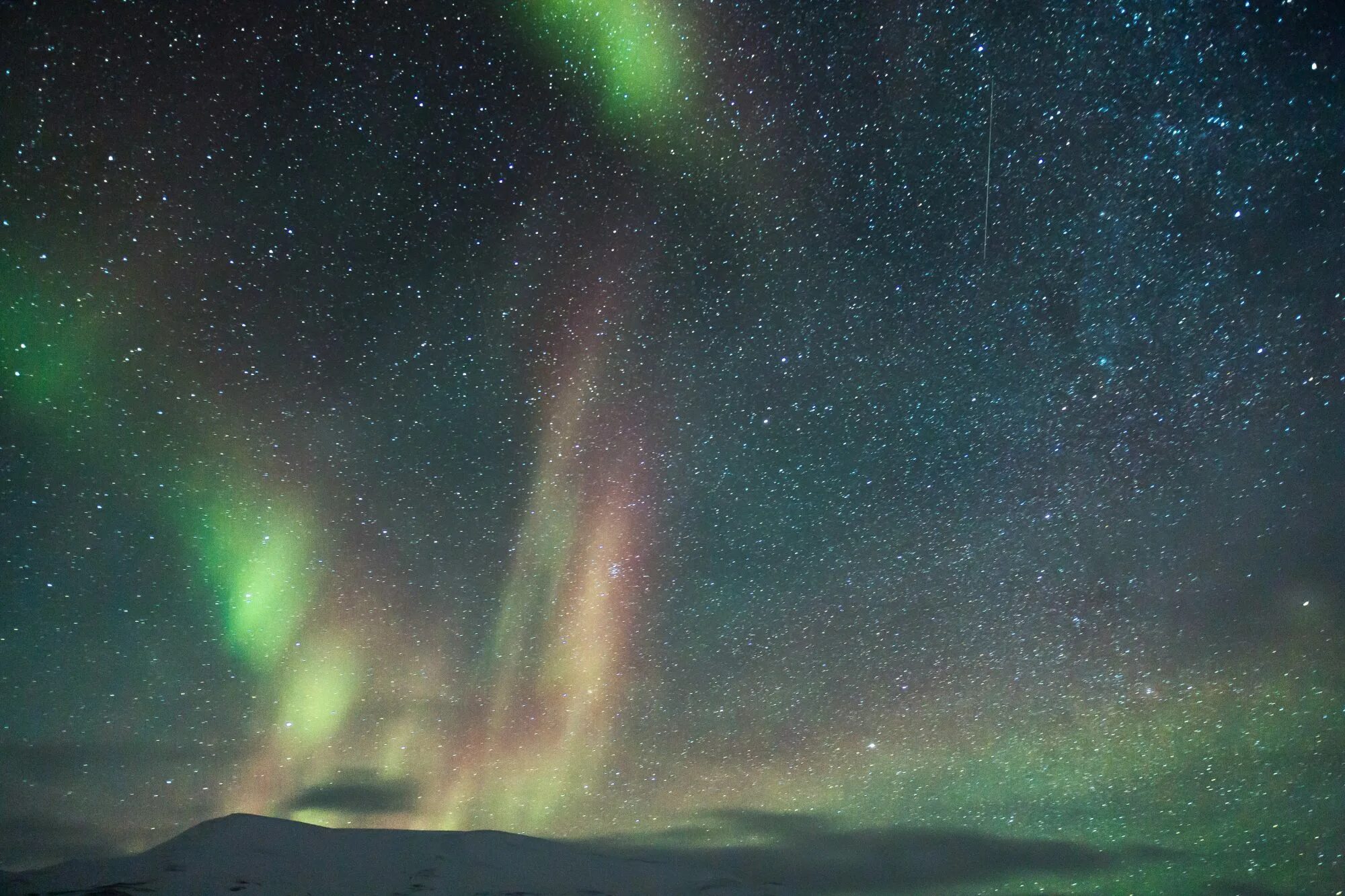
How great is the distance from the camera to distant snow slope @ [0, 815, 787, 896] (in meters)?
33.2

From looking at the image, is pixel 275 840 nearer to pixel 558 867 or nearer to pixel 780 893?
pixel 558 867

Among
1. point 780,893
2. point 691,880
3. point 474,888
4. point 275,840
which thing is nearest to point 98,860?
point 275,840

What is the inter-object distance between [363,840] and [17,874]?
16295 millimetres

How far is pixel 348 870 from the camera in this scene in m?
38.2

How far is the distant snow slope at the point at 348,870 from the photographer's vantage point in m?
33.2

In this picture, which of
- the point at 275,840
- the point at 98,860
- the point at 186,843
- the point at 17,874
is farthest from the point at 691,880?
the point at 17,874

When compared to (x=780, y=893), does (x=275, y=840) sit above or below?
above

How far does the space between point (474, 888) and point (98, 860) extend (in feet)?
59.8

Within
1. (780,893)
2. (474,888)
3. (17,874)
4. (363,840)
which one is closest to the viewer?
(780,893)

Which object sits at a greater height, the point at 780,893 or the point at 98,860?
the point at 98,860

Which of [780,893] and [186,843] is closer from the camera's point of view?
[780,893]

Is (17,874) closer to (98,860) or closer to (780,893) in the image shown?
(98,860)

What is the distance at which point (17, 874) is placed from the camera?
40812 millimetres

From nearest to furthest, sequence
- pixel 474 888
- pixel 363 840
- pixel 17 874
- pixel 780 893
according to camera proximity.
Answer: pixel 780 893 < pixel 474 888 < pixel 17 874 < pixel 363 840
